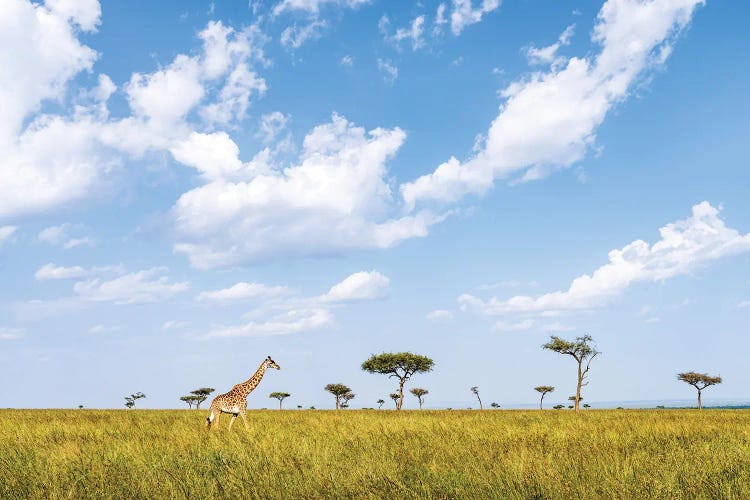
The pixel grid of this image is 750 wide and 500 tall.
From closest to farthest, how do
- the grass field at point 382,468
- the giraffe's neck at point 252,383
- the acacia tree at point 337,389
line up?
1. the grass field at point 382,468
2. the giraffe's neck at point 252,383
3. the acacia tree at point 337,389

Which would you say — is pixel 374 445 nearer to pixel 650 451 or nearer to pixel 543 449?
pixel 543 449

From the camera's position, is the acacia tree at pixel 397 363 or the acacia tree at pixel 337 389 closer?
the acacia tree at pixel 397 363

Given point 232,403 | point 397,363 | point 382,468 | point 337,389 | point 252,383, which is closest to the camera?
point 382,468

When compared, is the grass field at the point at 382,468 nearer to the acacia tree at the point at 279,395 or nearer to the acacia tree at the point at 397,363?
the acacia tree at the point at 397,363

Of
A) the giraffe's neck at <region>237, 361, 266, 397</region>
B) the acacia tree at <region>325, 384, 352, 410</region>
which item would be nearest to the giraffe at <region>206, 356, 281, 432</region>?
the giraffe's neck at <region>237, 361, 266, 397</region>

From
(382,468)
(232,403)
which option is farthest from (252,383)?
(382,468)

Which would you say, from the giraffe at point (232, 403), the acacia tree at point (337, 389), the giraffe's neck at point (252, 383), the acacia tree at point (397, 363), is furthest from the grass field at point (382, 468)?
the acacia tree at point (337, 389)

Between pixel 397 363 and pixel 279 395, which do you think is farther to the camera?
pixel 279 395

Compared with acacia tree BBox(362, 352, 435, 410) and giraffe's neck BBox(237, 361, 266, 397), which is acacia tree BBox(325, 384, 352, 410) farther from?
giraffe's neck BBox(237, 361, 266, 397)

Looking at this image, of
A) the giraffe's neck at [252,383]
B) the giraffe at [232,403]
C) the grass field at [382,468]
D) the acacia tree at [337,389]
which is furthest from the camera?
the acacia tree at [337,389]

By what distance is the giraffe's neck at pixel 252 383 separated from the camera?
1659cm

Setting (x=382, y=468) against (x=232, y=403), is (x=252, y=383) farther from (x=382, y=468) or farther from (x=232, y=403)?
(x=382, y=468)

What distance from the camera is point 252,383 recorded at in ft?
57.3

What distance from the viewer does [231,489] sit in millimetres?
5969
